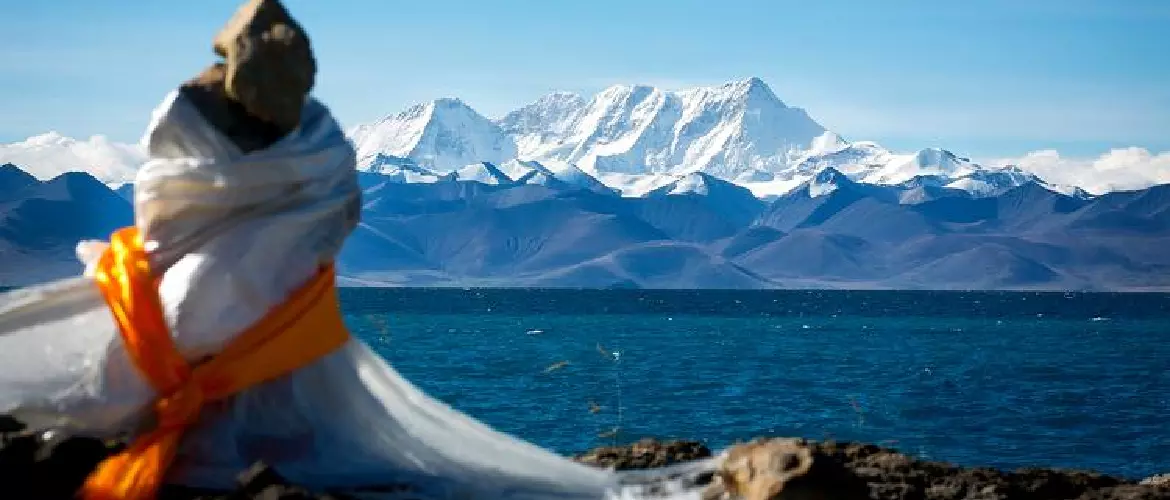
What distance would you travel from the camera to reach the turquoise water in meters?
34.2

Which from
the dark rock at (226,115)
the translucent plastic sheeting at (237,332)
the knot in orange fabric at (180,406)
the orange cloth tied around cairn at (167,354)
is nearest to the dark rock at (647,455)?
the translucent plastic sheeting at (237,332)

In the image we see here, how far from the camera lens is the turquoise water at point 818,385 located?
34250 mm

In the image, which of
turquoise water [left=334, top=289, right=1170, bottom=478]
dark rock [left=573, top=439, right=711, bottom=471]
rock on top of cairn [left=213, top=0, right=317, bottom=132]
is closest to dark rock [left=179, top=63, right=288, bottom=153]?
rock on top of cairn [left=213, top=0, right=317, bottom=132]

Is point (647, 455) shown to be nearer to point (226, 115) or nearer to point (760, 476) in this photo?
point (760, 476)

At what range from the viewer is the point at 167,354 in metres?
5.43

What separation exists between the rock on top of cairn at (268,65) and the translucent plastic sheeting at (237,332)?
5.3 inches

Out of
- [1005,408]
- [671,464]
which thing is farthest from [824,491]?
[1005,408]

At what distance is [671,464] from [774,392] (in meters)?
40.7

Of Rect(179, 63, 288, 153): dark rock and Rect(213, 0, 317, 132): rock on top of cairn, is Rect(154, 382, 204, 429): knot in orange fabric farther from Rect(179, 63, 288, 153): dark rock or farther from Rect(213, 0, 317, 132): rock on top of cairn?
Rect(213, 0, 317, 132): rock on top of cairn

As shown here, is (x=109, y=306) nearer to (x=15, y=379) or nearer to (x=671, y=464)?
(x=15, y=379)

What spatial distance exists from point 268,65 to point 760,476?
7.17 ft

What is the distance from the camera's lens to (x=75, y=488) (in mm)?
5227

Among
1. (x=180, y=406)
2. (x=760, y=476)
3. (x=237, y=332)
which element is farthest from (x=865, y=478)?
(x=180, y=406)

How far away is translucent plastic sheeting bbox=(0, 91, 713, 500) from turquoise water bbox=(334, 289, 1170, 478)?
1.60m
